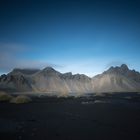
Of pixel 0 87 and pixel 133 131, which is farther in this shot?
pixel 0 87

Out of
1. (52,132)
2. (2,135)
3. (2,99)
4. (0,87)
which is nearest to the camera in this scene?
(2,135)

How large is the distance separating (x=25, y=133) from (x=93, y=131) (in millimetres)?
7370

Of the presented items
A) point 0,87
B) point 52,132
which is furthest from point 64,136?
point 0,87

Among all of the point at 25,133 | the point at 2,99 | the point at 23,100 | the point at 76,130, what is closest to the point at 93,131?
the point at 76,130

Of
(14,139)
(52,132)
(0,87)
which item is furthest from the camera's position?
(0,87)

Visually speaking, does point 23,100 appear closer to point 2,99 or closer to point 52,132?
point 2,99

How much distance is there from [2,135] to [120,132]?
12.2 meters

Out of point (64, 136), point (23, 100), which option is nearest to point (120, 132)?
point (64, 136)

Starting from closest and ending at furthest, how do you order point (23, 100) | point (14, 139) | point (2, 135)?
point (14, 139)
point (2, 135)
point (23, 100)

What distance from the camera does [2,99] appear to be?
66.0 metres

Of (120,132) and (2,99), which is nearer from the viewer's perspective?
(120,132)

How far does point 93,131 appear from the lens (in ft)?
65.6

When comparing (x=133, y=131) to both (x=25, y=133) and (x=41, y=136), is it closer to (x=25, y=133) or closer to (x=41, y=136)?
(x=41, y=136)

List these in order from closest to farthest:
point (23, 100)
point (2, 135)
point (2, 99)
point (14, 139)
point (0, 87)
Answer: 1. point (14, 139)
2. point (2, 135)
3. point (23, 100)
4. point (2, 99)
5. point (0, 87)
